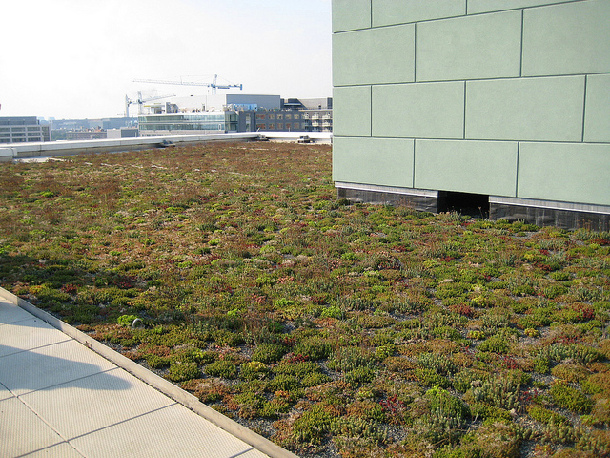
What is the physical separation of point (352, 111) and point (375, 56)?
2.10m

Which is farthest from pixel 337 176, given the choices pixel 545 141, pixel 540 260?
pixel 540 260

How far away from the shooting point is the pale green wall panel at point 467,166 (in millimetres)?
15500

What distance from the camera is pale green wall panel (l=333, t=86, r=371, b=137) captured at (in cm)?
1852

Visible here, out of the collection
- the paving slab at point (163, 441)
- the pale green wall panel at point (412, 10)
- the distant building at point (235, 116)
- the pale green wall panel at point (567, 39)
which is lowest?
the paving slab at point (163, 441)

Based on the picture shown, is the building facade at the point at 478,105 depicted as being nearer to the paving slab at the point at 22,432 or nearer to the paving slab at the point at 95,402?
the paving slab at the point at 95,402

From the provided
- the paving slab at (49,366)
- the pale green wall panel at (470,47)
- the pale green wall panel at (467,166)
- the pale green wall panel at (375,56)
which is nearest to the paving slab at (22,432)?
the paving slab at (49,366)

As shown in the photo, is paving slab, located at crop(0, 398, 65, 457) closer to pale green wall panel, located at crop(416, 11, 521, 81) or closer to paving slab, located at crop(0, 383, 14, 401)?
paving slab, located at crop(0, 383, 14, 401)

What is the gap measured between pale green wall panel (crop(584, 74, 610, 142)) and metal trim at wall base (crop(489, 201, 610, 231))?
217 centimetres

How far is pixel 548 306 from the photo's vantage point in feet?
32.0

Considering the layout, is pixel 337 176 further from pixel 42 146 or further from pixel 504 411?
pixel 42 146

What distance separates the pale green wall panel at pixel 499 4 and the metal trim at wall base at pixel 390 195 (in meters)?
5.86

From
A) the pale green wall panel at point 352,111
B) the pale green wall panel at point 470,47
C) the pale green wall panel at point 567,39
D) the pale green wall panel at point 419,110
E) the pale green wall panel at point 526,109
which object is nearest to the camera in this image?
the pale green wall panel at point 567,39

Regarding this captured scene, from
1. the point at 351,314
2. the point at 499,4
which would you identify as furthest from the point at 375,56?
the point at 351,314

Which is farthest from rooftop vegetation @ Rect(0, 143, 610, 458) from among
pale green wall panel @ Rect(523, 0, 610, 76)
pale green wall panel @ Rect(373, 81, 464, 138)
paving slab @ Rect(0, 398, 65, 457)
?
pale green wall panel @ Rect(523, 0, 610, 76)
